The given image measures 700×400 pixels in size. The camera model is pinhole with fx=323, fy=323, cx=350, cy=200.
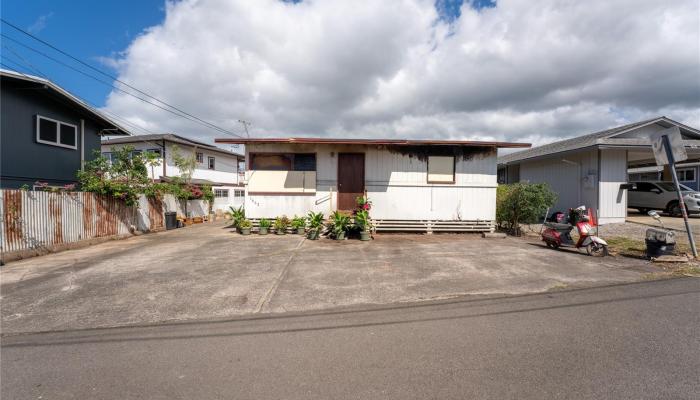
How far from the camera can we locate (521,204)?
10.4 metres

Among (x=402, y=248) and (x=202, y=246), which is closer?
(x=402, y=248)

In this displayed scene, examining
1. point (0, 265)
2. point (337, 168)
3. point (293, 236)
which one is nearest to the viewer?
point (0, 265)

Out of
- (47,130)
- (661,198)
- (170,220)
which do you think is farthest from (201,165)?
(661,198)

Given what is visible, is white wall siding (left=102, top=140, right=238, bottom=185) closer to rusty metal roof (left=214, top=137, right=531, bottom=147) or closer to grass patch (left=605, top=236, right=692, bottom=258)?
rusty metal roof (left=214, top=137, right=531, bottom=147)

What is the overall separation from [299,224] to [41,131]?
10060mm

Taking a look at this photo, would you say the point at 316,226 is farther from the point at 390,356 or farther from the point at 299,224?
the point at 390,356

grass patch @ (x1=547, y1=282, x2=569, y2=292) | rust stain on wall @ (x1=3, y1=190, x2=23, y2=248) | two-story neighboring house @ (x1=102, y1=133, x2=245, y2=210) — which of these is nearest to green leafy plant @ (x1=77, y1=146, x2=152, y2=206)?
rust stain on wall @ (x1=3, y1=190, x2=23, y2=248)

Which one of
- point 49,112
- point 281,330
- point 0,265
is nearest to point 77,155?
point 49,112

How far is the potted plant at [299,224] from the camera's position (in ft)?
36.1

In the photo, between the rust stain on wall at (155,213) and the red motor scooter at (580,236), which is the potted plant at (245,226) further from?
the red motor scooter at (580,236)

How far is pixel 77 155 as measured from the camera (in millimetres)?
13055

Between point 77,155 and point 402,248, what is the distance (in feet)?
44.5

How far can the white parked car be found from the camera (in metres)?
13.4

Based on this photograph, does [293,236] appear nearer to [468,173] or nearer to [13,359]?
[468,173]
